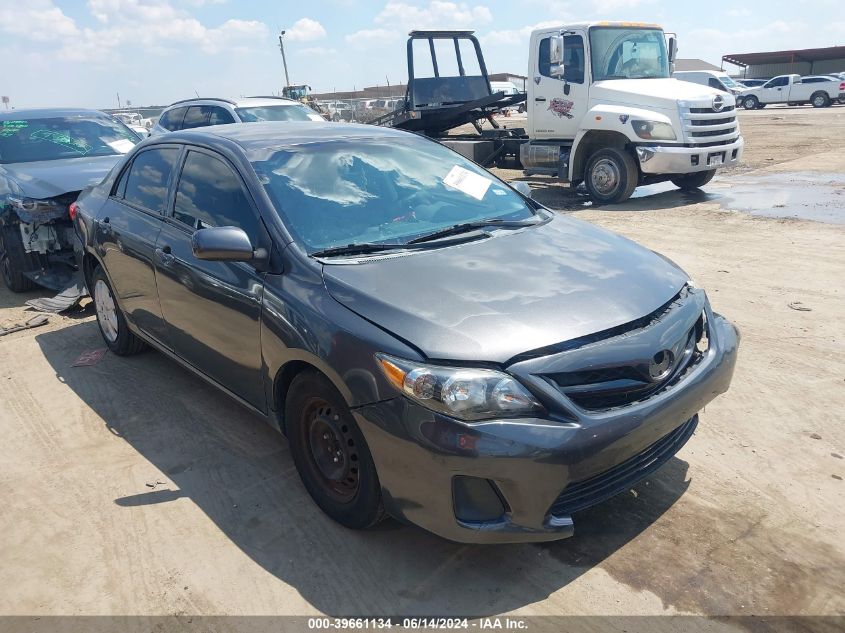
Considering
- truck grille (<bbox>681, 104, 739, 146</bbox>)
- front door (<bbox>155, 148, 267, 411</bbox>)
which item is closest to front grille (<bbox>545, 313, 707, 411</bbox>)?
front door (<bbox>155, 148, 267, 411</bbox>)

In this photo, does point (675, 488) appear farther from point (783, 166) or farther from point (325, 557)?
point (783, 166)

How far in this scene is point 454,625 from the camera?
99.3 inches

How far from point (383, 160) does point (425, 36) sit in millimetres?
10508

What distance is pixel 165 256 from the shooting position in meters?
4.06

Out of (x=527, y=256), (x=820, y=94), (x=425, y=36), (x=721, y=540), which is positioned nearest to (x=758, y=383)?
(x=721, y=540)

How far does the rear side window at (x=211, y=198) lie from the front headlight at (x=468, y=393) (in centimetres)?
134

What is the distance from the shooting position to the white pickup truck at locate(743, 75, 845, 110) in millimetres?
35250

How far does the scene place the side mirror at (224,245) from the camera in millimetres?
3172

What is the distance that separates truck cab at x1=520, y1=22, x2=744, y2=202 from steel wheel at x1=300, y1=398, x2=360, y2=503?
28.8 feet

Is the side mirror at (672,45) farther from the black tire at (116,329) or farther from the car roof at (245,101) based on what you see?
the black tire at (116,329)

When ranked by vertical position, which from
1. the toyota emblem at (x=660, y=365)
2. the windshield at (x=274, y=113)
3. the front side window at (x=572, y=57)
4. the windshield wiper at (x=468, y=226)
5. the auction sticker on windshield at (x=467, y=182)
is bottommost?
the toyota emblem at (x=660, y=365)

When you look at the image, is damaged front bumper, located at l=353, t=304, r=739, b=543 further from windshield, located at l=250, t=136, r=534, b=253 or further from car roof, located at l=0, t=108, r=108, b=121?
car roof, located at l=0, t=108, r=108, b=121

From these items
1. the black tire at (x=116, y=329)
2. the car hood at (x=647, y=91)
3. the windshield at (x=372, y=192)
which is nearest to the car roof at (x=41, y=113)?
the black tire at (x=116, y=329)

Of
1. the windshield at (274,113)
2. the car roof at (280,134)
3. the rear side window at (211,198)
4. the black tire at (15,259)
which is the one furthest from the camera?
the windshield at (274,113)
